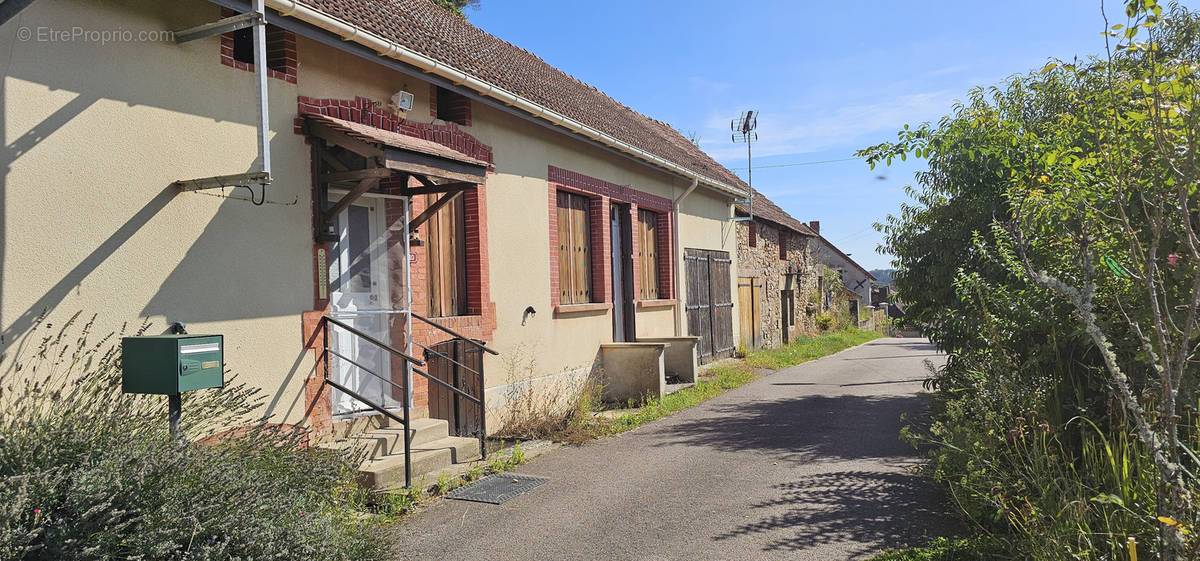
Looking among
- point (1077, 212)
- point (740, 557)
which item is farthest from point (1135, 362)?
point (740, 557)

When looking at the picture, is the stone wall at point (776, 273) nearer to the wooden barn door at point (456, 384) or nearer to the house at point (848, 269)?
the wooden barn door at point (456, 384)

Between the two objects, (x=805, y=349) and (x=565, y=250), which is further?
(x=805, y=349)

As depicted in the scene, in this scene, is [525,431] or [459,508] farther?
[525,431]

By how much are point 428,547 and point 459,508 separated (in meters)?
0.84

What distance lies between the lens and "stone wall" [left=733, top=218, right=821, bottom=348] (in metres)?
18.7

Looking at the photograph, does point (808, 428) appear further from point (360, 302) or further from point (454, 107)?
point (454, 107)

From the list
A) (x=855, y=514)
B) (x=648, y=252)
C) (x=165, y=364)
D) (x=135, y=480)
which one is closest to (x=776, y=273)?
(x=648, y=252)

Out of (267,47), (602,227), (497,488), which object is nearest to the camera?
(267,47)

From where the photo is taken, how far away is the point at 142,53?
16.2 feet

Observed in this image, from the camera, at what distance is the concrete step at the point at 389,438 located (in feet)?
19.9

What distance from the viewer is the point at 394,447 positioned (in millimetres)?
6438

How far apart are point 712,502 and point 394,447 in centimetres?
263

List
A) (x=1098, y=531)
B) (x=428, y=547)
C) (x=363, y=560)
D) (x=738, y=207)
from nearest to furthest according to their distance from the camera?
(x=1098, y=531) < (x=363, y=560) < (x=428, y=547) < (x=738, y=207)

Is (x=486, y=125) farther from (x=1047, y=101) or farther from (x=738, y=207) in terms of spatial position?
(x=738, y=207)
